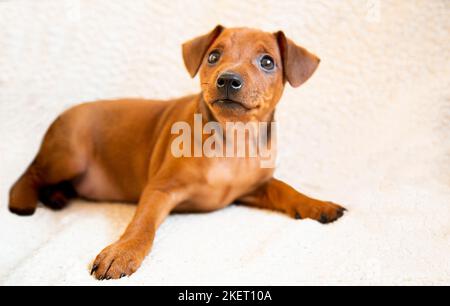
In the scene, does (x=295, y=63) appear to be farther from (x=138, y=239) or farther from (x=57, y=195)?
(x=57, y=195)

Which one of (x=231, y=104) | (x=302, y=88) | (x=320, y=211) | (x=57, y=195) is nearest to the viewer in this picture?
(x=231, y=104)

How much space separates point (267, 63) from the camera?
11.0 feet

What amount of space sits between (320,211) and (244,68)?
0.97m

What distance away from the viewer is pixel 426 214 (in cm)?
343

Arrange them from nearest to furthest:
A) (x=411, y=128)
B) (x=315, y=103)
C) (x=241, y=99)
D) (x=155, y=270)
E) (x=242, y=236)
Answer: (x=155, y=270), (x=241, y=99), (x=242, y=236), (x=411, y=128), (x=315, y=103)

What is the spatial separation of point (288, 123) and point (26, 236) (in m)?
2.21

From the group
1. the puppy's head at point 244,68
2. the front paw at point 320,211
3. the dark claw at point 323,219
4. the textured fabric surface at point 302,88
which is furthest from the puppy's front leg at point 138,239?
the dark claw at point 323,219

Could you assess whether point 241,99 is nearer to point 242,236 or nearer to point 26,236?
point 242,236

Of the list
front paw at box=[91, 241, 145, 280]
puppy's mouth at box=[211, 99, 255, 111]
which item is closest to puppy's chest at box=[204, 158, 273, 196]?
puppy's mouth at box=[211, 99, 255, 111]

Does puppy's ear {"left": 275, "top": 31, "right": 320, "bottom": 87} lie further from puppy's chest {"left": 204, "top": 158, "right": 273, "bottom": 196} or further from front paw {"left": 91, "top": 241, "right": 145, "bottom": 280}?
front paw {"left": 91, "top": 241, "right": 145, "bottom": 280}

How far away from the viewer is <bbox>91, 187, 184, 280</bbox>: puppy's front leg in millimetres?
2688

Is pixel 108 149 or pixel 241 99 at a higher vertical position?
pixel 241 99

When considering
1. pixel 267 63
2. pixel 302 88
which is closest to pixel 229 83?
pixel 267 63

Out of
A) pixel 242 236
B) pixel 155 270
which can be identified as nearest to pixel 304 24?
pixel 242 236
